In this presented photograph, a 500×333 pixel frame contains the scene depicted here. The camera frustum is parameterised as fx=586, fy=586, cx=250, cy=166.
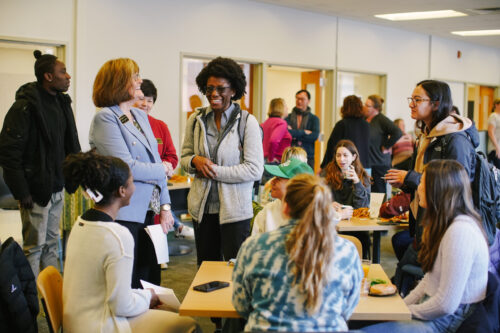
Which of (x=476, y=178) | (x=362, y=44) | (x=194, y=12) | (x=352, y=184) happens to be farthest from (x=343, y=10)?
(x=476, y=178)

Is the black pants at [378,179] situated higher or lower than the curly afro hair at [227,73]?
lower

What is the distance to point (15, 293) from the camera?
2527 millimetres

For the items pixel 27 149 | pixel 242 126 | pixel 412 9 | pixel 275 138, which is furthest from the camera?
pixel 412 9

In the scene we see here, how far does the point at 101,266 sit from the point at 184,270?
3403 millimetres

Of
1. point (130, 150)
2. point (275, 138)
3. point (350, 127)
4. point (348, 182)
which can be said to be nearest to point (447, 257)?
point (130, 150)

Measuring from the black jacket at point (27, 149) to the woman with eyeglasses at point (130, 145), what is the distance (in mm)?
1163

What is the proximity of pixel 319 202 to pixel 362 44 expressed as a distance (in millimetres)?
8806

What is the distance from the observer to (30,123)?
162 inches

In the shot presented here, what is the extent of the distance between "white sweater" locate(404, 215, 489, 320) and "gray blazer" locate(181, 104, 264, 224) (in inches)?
48.1

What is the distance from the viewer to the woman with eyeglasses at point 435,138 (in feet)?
11.6

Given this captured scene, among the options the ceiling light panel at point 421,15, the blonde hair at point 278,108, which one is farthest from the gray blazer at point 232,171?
the ceiling light panel at point 421,15

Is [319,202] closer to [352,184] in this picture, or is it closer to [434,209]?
[434,209]

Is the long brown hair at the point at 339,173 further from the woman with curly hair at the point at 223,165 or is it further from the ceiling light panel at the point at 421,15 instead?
the ceiling light panel at the point at 421,15

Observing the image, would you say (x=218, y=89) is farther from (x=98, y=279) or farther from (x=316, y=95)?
(x=316, y=95)
